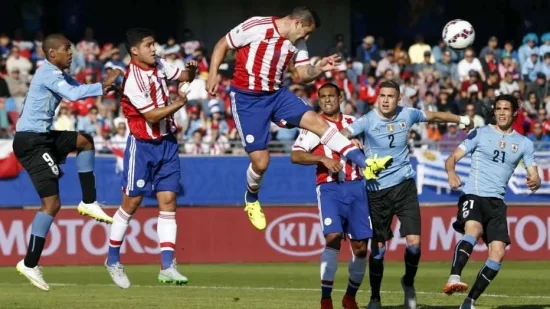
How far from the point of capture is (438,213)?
2520cm

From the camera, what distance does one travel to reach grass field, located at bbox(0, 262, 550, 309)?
15.9 meters

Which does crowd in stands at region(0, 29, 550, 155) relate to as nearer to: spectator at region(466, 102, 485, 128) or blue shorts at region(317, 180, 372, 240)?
spectator at region(466, 102, 485, 128)

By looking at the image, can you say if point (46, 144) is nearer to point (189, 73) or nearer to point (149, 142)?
point (149, 142)

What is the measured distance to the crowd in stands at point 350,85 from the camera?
2670cm

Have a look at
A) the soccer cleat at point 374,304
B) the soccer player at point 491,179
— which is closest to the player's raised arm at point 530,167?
the soccer player at point 491,179

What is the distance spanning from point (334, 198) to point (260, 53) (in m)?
1.83

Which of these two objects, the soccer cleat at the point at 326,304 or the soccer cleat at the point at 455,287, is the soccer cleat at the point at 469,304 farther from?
the soccer cleat at the point at 326,304

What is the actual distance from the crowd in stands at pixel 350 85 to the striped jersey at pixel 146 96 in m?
10.5

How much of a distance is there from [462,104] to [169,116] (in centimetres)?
1610

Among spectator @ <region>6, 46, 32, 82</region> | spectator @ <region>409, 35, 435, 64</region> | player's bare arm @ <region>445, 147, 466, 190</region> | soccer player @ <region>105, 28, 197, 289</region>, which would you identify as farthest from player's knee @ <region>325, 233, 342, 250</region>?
spectator @ <region>409, 35, 435, 64</region>

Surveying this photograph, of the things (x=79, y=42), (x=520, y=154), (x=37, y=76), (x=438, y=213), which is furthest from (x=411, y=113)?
(x=79, y=42)

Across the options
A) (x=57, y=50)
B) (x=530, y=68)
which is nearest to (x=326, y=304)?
(x=57, y=50)

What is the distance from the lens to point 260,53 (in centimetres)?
1424

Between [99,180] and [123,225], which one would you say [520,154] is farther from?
[99,180]
